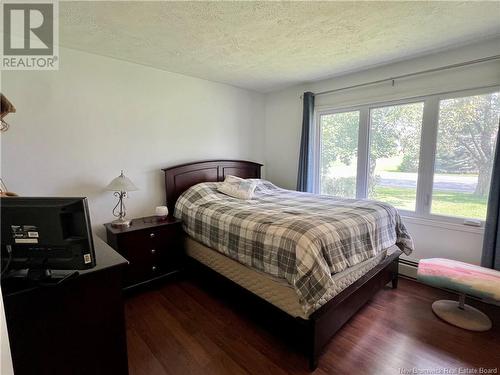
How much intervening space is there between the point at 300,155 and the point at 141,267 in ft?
8.58

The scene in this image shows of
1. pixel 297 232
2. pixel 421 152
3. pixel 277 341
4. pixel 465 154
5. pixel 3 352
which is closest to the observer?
pixel 3 352

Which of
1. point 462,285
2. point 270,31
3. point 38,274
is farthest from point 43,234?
point 462,285

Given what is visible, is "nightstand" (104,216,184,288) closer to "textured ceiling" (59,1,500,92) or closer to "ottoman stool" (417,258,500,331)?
"textured ceiling" (59,1,500,92)

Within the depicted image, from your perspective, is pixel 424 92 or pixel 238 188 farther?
pixel 238 188

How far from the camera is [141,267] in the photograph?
8.29ft

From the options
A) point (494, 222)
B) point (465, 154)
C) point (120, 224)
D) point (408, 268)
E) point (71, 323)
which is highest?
point (465, 154)

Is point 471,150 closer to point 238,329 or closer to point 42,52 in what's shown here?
point 238,329

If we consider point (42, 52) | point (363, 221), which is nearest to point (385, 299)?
point (363, 221)

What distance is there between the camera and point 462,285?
2.02 meters

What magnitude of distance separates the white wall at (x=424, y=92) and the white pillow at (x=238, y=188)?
1.16 metres

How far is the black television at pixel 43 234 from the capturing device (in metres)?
1.02

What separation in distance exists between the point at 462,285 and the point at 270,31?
269 centimetres

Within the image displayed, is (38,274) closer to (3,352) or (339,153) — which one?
(3,352)

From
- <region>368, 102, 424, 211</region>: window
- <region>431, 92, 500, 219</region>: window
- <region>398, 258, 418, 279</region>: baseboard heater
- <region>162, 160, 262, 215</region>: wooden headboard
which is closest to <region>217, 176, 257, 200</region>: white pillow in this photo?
<region>162, 160, 262, 215</region>: wooden headboard
